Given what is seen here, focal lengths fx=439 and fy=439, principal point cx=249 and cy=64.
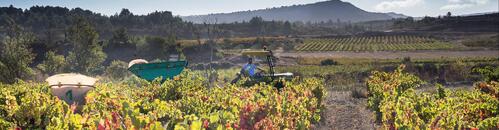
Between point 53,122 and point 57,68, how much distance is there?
113ft

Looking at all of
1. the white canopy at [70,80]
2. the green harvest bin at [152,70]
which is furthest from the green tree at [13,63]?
the white canopy at [70,80]

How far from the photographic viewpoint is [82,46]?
39.2 m

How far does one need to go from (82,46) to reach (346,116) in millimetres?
30933

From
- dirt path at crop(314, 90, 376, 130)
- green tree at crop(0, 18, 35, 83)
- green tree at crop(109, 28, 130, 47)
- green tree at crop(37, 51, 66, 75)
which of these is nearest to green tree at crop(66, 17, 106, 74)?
green tree at crop(37, 51, 66, 75)

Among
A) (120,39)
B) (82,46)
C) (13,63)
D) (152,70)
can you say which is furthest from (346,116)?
(120,39)

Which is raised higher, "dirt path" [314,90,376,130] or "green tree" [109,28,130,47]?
"green tree" [109,28,130,47]

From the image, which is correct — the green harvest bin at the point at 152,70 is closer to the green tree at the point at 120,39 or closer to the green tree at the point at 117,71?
the green tree at the point at 117,71

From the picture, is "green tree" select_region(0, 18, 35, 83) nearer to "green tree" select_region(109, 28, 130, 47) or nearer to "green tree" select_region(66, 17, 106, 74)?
"green tree" select_region(66, 17, 106, 74)

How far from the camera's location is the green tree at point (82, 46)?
1505 inches

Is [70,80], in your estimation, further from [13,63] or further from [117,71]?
[117,71]

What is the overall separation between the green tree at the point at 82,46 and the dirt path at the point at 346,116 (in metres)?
26.9

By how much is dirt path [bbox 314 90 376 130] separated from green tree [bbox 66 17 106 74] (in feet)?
88.2

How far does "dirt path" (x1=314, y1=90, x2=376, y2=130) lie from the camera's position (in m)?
12.5

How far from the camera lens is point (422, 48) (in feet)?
255
